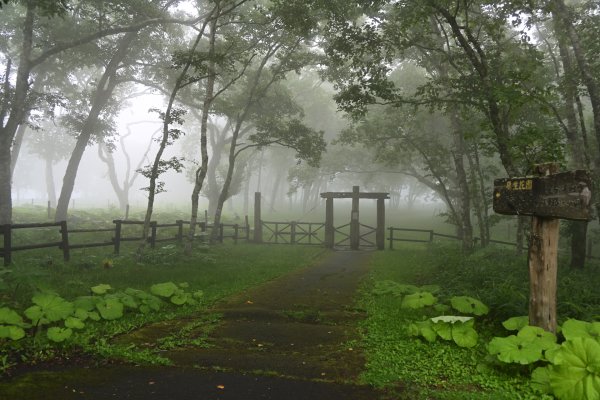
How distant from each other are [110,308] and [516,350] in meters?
5.54

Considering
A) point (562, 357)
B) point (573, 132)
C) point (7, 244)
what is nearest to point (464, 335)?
point (562, 357)

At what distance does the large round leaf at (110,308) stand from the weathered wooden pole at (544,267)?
5.76 metres

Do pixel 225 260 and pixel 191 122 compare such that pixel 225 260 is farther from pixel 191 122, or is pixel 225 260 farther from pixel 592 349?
pixel 191 122

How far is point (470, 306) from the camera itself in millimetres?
6078

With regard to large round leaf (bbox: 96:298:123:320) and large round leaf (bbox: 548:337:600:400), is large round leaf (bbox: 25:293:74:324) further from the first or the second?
large round leaf (bbox: 548:337:600:400)

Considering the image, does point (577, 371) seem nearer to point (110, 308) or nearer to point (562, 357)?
point (562, 357)

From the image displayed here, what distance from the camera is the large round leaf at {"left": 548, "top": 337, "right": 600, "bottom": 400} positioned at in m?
3.32

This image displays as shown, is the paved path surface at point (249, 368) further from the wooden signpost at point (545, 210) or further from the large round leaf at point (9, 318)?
the wooden signpost at point (545, 210)

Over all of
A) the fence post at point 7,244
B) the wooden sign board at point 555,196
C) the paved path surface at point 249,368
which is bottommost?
the paved path surface at point 249,368

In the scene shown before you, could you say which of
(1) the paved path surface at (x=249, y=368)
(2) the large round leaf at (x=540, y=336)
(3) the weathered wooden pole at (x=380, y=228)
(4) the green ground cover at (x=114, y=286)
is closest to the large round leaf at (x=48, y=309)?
(4) the green ground cover at (x=114, y=286)

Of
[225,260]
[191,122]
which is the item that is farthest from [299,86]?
[225,260]

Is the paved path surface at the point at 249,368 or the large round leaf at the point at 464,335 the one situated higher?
the large round leaf at the point at 464,335

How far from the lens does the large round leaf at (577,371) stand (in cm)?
332

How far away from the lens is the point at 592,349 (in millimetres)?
3439
